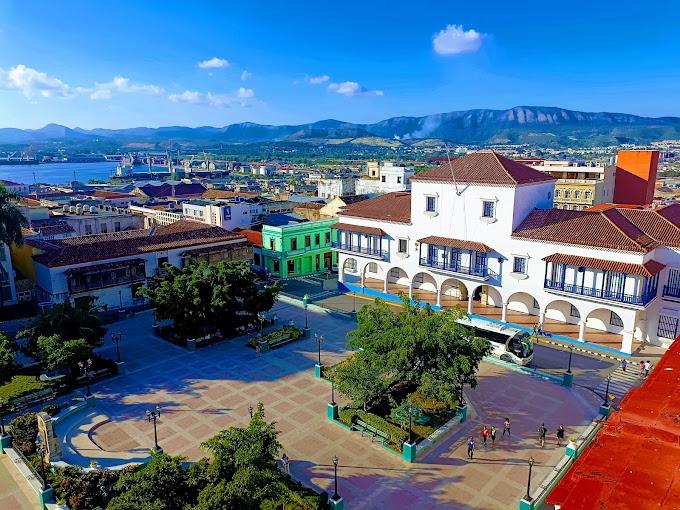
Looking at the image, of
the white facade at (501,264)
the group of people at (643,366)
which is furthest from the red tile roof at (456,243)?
the group of people at (643,366)

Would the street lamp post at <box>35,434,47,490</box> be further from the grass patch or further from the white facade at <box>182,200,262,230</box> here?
the white facade at <box>182,200,262,230</box>

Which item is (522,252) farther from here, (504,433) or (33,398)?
(33,398)

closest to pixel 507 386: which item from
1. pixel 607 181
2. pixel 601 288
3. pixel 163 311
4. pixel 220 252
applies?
pixel 601 288

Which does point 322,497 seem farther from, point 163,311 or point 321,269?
point 321,269

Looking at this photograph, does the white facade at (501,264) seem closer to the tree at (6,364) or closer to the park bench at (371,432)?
the park bench at (371,432)

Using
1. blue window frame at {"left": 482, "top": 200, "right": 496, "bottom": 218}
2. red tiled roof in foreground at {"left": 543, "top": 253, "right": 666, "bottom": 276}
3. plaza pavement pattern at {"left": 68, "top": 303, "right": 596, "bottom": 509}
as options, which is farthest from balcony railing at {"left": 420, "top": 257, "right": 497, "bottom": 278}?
plaza pavement pattern at {"left": 68, "top": 303, "right": 596, "bottom": 509}

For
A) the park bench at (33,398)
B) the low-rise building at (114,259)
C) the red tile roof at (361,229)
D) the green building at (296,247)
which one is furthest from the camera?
the green building at (296,247)
